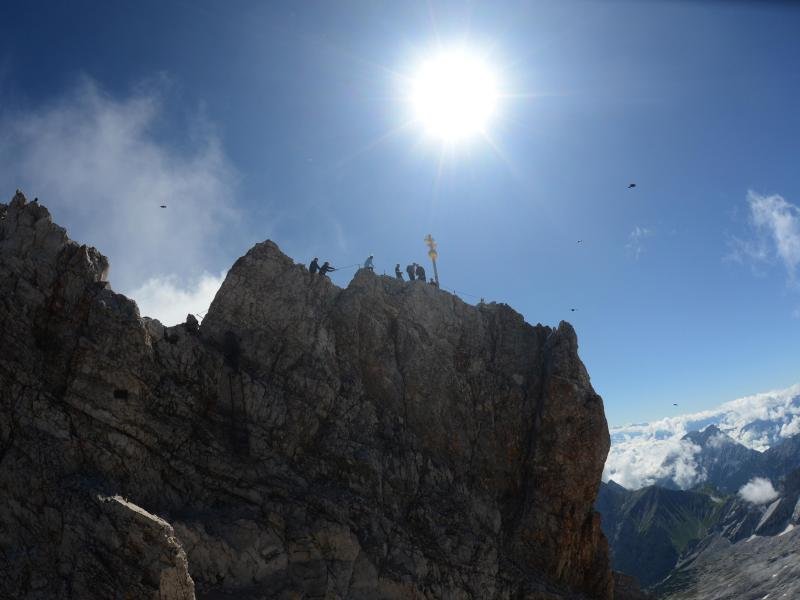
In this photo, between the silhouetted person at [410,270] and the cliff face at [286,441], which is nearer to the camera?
the cliff face at [286,441]

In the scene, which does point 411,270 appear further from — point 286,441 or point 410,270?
point 286,441

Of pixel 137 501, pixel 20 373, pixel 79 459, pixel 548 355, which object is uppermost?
pixel 548 355

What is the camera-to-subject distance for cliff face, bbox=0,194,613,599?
1166 inches

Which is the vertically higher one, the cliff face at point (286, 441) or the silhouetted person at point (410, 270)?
the silhouetted person at point (410, 270)

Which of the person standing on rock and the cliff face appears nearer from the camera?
the cliff face

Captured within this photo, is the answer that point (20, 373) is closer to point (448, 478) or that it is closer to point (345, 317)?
point (345, 317)

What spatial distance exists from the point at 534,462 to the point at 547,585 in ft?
35.1

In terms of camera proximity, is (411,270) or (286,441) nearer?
(286,441)

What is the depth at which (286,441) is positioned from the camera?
42.2m

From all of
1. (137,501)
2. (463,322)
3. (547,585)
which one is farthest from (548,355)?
(137,501)

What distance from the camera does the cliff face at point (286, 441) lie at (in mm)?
29609

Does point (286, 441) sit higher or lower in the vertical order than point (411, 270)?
lower

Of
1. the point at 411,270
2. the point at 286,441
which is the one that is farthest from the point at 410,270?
the point at 286,441

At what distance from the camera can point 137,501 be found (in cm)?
3297
